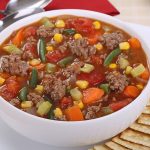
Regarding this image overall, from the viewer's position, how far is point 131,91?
312cm

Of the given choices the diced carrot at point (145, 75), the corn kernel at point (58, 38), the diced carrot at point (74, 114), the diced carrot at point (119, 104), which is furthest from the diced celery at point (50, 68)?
the diced carrot at point (145, 75)

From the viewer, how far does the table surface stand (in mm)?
4738

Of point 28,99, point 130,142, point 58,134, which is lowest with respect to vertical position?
point 130,142

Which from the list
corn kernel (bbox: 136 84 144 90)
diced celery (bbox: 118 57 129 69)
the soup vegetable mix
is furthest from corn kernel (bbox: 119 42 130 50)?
corn kernel (bbox: 136 84 144 90)

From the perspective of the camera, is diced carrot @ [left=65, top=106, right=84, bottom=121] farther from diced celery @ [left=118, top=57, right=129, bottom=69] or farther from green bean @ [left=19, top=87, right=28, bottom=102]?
diced celery @ [left=118, top=57, right=129, bottom=69]

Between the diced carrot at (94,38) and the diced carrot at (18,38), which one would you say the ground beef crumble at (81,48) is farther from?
the diced carrot at (18,38)

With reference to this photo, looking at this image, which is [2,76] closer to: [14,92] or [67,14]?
[14,92]

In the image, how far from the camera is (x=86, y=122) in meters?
2.88

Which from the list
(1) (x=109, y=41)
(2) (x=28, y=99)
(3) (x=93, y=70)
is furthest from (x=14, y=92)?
(1) (x=109, y=41)

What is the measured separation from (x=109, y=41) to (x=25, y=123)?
0.96 m

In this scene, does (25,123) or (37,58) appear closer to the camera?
(25,123)

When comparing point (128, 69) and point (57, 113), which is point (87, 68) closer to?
point (128, 69)

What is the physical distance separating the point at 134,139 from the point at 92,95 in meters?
0.43

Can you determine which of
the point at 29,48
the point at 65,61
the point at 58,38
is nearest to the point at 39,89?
the point at 65,61
